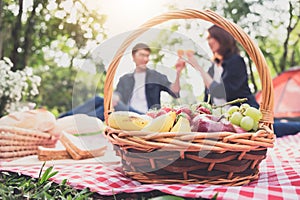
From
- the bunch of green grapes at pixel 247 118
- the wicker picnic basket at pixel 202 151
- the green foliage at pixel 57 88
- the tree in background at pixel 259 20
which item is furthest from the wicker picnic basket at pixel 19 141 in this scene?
the green foliage at pixel 57 88

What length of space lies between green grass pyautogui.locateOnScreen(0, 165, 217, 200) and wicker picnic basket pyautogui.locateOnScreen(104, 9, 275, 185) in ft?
0.24

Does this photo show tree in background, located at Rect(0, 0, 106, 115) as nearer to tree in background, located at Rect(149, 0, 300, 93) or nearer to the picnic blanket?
tree in background, located at Rect(149, 0, 300, 93)

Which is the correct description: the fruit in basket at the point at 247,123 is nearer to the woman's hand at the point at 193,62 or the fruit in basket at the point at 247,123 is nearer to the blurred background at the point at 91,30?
the woman's hand at the point at 193,62

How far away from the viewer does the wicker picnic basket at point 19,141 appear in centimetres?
133

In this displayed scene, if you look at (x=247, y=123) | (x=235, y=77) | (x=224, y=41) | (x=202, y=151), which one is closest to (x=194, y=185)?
(x=202, y=151)

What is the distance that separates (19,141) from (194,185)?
2.51 feet

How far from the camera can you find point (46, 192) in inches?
35.1

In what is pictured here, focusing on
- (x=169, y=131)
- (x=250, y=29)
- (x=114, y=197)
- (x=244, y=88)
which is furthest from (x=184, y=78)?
(x=250, y=29)

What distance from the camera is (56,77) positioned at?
4715mm

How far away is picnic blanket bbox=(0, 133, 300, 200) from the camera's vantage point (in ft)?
2.61

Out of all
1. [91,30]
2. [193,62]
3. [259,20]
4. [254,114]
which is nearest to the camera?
[254,114]

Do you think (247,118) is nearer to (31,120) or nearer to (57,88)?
(31,120)

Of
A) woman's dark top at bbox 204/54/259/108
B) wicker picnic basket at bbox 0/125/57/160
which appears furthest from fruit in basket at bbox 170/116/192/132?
woman's dark top at bbox 204/54/259/108

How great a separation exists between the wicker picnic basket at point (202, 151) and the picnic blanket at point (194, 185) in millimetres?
35
